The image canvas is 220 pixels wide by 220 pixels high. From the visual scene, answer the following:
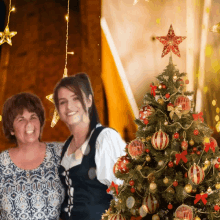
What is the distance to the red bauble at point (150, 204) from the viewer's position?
154 cm

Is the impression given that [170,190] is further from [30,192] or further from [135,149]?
[30,192]

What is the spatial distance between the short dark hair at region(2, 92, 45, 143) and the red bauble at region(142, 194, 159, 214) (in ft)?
4.07

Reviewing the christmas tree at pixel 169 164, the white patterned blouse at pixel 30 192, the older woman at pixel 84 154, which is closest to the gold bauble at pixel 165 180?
the christmas tree at pixel 169 164

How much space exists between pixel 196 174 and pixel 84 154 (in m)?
0.95

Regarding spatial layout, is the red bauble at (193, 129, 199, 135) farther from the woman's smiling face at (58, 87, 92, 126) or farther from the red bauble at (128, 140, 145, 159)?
the woman's smiling face at (58, 87, 92, 126)

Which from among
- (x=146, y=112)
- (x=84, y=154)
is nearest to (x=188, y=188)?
(x=146, y=112)

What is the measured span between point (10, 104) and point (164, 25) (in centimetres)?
142

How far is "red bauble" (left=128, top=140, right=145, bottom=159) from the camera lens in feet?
5.37

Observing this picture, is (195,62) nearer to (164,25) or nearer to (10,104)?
(164,25)

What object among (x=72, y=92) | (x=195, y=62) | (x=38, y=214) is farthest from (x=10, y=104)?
(x=195, y=62)

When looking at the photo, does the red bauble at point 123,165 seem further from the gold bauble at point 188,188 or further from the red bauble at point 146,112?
the gold bauble at point 188,188

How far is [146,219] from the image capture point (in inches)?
64.6

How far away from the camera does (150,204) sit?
154 cm

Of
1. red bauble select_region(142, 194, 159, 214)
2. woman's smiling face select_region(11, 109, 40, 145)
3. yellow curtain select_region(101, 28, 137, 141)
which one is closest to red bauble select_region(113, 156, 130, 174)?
red bauble select_region(142, 194, 159, 214)
